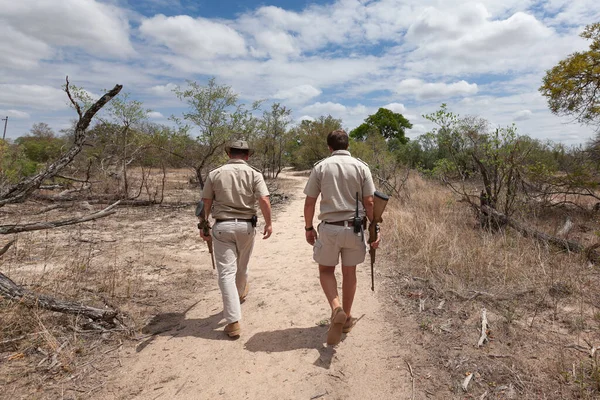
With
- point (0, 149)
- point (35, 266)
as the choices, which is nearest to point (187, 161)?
point (0, 149)

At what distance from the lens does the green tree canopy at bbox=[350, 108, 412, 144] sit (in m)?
47.6

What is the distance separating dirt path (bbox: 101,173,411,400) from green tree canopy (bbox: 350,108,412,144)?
44.9 m

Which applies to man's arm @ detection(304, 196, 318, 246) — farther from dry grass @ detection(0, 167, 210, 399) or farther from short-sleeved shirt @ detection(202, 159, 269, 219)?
dry grass @ detection(0, 167, 210, 399)

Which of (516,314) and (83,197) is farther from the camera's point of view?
(83,197)

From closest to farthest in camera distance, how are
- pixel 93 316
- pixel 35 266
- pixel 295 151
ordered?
pixel 93 316 < pixel 35 266 < pixel 295 151

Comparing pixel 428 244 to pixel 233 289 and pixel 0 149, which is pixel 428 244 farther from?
pixel 0 149

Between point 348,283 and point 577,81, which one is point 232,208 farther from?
point 577,81

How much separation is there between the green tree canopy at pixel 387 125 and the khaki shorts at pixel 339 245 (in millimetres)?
45461

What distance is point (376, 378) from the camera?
8.84 feet

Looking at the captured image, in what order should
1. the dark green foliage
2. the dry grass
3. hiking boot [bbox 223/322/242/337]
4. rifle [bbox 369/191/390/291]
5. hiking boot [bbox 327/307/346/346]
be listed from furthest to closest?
the dark green foliage → hiking boot [bbox 223/322/242/337] → rifle [bbox 369/191/390/291] → hiking boot [bbox 327/307/346/346] → the dry grass

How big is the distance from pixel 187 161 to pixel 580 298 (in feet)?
45.5

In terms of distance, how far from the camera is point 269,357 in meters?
2.96

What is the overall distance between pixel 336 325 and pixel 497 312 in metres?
1.91

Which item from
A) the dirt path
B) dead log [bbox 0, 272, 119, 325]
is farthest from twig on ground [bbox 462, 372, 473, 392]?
dead log [bbox 0, 272, 119, 325]
